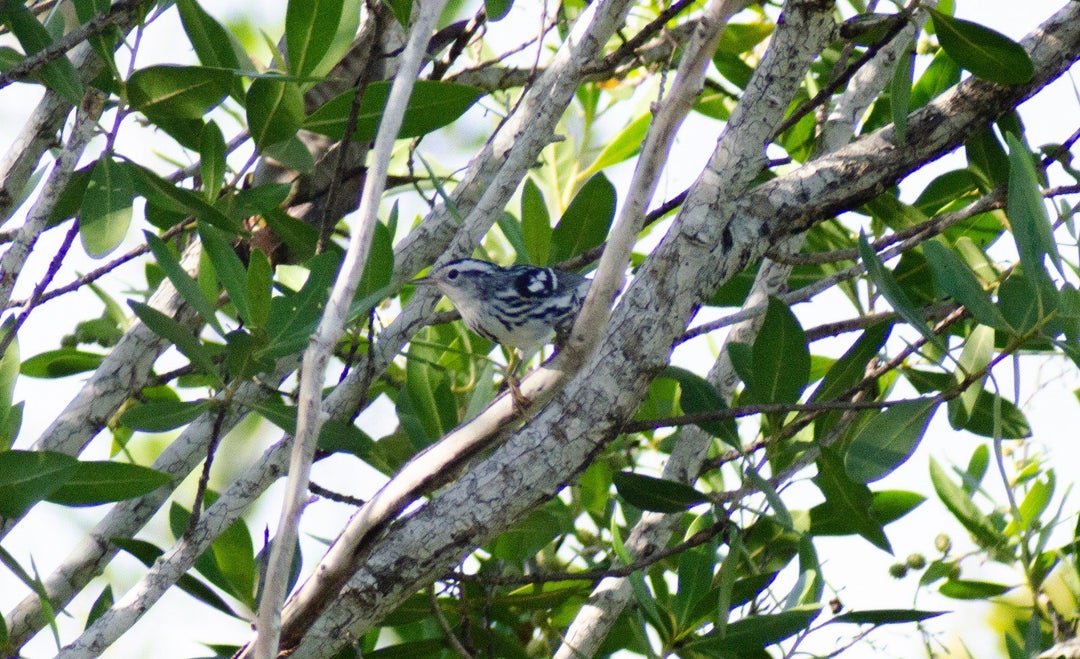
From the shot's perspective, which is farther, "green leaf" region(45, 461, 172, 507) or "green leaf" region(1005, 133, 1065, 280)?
"green leaf" region(45, 461, 172, 507)

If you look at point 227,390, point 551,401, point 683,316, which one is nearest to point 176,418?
point 227,390

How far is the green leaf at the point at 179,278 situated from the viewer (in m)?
2.26

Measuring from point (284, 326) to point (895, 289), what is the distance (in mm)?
1266

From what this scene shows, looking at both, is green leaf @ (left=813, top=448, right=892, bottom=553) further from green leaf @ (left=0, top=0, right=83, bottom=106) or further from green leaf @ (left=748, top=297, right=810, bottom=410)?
green leaf @ (left=0, top=0, right=83, bottom=106)

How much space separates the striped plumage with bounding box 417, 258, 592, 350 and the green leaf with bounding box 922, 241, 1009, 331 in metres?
1.22

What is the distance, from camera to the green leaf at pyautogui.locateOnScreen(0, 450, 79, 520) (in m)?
2.21

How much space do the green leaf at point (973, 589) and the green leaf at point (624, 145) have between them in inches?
65.2

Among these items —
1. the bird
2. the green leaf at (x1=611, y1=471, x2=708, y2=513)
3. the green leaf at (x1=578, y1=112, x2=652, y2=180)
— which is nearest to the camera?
the green leaf at (x1=611, y1=471, x2=708, y2=513)

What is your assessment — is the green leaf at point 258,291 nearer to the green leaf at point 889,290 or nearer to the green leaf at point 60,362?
the green leaf at point 60,362

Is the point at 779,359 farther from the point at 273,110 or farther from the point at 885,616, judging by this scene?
the point at 273,110

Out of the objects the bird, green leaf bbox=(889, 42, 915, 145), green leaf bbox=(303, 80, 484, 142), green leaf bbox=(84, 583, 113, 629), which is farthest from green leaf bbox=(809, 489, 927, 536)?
green leaf bbox=(84, 583, 113, 629)

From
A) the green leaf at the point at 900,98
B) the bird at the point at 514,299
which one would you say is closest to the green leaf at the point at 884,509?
the bird at the point at 514,299

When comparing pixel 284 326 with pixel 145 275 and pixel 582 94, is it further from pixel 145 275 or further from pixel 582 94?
pixel 582 94

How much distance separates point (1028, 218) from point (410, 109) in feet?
4.67
